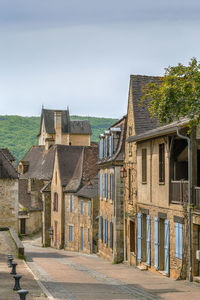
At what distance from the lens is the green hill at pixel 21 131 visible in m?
135

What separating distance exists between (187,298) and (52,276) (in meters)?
6.96

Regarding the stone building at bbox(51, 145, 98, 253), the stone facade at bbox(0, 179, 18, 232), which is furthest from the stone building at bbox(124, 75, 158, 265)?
the stone building at bbox(51, 145, 98, 253)

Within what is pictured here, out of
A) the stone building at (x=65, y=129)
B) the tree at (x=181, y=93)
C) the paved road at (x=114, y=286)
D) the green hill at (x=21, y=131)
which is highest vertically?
the green hill at (x=21, y=131)

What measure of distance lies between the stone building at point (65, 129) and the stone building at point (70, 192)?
35.6 meters

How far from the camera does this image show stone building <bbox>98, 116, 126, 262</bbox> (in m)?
29.4

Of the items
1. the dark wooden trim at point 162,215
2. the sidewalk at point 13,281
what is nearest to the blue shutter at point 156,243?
the dark wooden trim at point 162,215

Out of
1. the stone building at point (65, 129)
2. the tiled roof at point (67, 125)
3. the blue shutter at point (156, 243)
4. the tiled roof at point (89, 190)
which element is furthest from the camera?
the tiled roof at point (67, 125)

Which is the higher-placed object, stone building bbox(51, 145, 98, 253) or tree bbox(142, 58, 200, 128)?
tree bbox(142, 58, 200, 128)

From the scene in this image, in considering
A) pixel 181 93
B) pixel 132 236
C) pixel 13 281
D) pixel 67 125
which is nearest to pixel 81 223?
pixel 132 236

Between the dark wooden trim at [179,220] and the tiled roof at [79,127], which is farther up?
the tiled roof at [79,127]

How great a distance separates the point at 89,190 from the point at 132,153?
564 inches

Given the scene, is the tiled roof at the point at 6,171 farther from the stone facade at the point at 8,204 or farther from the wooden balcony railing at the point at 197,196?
the wooden balcony railing at the point at 197,196

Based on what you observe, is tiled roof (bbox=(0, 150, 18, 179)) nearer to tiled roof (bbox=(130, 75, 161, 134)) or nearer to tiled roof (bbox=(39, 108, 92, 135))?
tiled roof (bbox=(130, 75, 161, 134))

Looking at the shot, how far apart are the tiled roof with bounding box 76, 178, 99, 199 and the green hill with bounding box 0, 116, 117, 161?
83.9m
